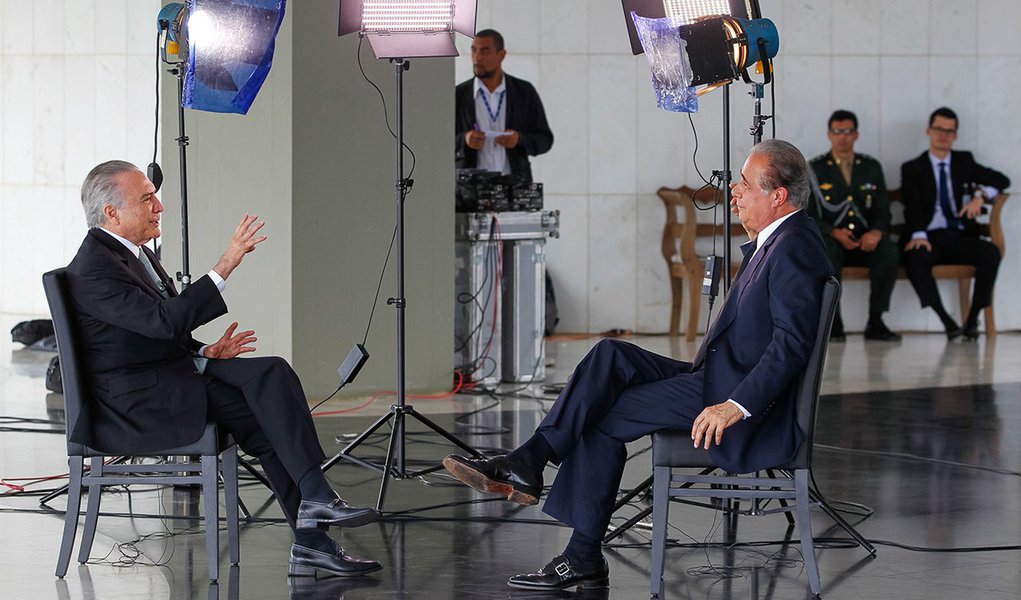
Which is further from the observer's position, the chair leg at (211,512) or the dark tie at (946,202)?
the dark tie at (946,202)

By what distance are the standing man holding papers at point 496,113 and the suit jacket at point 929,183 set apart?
3.09 metres

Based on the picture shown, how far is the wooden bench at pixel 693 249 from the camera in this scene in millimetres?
9281

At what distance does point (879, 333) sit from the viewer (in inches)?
372

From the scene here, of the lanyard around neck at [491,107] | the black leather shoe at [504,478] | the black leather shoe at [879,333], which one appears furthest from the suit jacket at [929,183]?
the black leather shoe at [504,478]

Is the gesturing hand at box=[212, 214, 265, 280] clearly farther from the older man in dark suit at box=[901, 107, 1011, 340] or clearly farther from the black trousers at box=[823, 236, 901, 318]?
the older man in dark suit at box=[901, 107, 1011, 340]

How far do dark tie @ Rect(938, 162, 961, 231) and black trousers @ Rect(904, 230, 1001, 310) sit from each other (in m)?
0.07

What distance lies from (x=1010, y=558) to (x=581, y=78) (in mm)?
6155

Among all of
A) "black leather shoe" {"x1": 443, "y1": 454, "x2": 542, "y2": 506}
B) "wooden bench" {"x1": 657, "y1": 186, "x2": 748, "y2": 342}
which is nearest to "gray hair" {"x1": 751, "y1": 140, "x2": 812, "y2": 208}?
"black leather shoe" {"x1": 443, "y1": 454, "x2": 542, "y2": 506}

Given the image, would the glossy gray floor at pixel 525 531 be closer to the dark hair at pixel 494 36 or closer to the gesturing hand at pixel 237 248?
the gesturing hand at pixel 237 248

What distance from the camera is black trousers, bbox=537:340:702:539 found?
3.73m

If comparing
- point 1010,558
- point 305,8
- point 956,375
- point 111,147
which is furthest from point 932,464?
point 111,147

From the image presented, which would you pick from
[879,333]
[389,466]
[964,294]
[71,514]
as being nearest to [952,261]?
[964,294]

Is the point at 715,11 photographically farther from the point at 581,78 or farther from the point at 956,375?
the point at 581,78

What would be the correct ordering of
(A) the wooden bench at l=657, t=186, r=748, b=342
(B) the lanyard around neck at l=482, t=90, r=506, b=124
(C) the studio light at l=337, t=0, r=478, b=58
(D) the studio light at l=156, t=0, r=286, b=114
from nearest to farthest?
1. (D) the studio light at l=156, t=0, r=286, b=114
2. (C) the studio light at l=337, t=0, r=478, b=58
3. (B) the lanyard around neck at l=482, t=90, r=506, b=124
4. (A) the wooden bench at l=657, t=186, r=748, b=342
